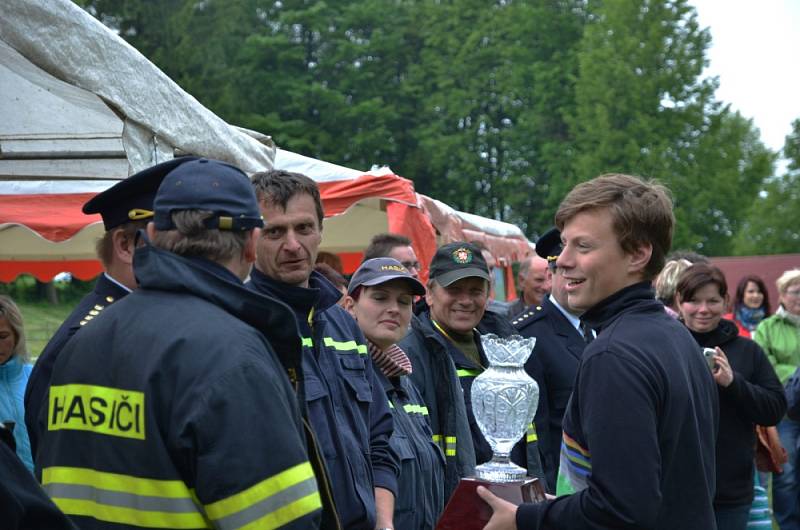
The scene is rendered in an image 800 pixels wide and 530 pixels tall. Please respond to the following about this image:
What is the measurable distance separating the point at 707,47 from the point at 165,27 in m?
18.5

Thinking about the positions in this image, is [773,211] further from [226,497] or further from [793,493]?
[226,497]

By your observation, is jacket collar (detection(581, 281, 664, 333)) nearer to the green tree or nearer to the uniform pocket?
the uniform pocket

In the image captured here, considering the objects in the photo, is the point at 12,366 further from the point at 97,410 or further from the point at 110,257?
the point at 97,410

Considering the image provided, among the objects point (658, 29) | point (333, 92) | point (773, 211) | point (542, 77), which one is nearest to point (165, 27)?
point (333, 92)

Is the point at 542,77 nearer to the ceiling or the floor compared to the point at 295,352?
nearer to the ceiling

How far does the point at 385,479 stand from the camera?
3740 millimetres

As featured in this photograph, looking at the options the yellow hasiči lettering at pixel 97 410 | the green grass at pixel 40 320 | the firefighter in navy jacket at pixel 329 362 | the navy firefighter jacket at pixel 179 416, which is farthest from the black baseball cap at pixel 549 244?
the green grass at pixel 40 320

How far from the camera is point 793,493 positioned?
7.90 m

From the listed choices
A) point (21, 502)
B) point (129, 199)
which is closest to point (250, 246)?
point (21, 502)

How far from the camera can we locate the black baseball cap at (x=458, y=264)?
483 cm

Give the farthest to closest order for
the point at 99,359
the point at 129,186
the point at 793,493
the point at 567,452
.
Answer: the point at 793,493, the point at 129,186, the point at 567,452, the point at 99,359

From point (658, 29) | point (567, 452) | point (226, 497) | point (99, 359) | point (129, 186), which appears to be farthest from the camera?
point (658, 29)

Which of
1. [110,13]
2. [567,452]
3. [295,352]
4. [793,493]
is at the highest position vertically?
[110,13]

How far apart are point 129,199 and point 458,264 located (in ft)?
6.61
